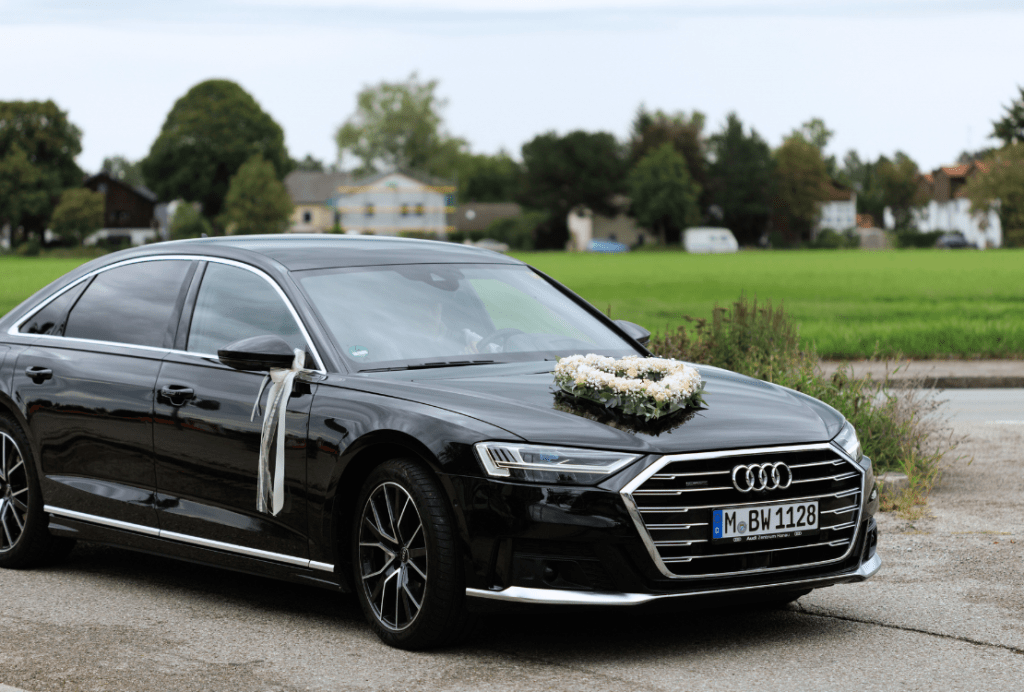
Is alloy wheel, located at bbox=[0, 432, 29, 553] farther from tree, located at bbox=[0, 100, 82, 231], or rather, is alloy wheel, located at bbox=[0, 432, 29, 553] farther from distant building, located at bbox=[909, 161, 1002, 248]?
distant building, located at bbox=[909, 161, 1002, 248]

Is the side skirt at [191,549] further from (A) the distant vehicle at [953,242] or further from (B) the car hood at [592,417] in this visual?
(A) the distant vehicle at [953,242]

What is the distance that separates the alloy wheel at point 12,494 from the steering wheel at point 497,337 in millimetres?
2524

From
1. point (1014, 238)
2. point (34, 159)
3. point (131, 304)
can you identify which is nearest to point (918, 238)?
point (1014, 238)

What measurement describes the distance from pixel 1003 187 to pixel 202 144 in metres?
66.1

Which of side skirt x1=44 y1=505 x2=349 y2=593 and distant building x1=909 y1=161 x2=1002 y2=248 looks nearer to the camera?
side skirt x1=44 y1=505 x2=349 y2=593

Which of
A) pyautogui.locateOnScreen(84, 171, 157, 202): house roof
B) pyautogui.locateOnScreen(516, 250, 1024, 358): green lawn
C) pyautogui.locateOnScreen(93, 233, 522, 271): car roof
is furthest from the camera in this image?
pyautogui.locateOnScreen(84, 171, 157, 202): house roof

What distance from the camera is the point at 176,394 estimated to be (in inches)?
261

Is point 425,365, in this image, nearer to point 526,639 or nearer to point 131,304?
point 526,639

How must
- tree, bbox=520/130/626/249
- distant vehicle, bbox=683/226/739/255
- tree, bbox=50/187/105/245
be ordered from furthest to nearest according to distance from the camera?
tree, bbox=520/130/626/249 → distant vehicle, bbox=683/226/739/255 → tree, bbox=50/187/105/245

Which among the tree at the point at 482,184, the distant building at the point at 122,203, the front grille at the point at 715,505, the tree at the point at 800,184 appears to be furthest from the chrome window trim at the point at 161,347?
the tree at the point at 482,184

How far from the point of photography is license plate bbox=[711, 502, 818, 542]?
541 centimetres

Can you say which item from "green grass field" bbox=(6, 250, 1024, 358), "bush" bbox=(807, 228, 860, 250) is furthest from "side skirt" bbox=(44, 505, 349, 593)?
"bush" bbox=(807, 228, 860, 250)

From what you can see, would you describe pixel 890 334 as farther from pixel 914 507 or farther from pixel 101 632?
pixel 101 632

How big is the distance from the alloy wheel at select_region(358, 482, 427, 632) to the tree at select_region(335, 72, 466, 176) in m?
140
